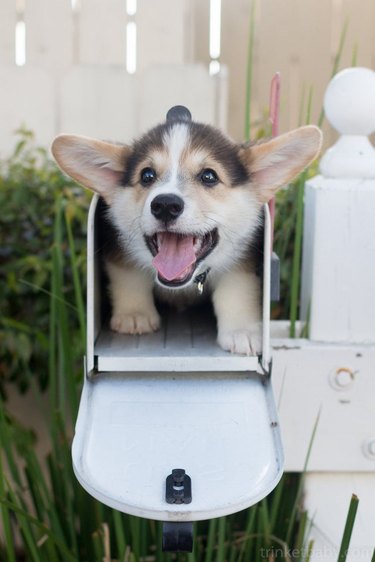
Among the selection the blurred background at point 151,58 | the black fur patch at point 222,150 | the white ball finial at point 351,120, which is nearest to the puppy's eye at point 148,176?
the black fur patch at point 222,150

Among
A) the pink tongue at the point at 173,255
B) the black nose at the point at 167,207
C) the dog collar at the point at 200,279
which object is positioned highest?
the black nose at the point at 167,207

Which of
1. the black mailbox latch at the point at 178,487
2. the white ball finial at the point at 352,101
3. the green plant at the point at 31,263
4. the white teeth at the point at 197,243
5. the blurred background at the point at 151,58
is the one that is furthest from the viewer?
the blurred background at the point at 151,58

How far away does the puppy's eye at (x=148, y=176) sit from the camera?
1.69m

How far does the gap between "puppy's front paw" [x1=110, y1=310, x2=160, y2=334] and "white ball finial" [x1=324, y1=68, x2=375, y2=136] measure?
22.0 inches

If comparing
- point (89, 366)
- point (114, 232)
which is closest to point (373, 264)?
point (114, 232)

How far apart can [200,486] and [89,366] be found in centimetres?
34

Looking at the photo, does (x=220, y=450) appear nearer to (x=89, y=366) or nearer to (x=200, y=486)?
(x=200, y=486)

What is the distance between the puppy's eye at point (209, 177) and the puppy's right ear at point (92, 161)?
0.52 ft

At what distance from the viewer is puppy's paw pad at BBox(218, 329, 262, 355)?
1.55 metres

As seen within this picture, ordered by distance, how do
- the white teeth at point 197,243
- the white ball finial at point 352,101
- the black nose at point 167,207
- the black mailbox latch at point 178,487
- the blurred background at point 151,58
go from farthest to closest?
1. the blurred background at point 151,58
2. the white ball finial at point 352,101
3. the white teeth at point 197,243
4. the black nose at point 167,207
5. the black mailbox latch at point 178,487

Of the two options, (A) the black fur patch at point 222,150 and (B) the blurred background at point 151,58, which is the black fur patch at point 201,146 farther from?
(B) the blurred background at point 151,58

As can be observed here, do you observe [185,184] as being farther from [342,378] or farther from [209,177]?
[342,378]

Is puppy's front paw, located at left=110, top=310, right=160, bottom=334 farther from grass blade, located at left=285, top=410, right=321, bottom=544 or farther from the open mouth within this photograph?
grass blade, located at left=285, top=410, right=321, bottom=544

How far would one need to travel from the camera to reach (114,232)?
1.84m
